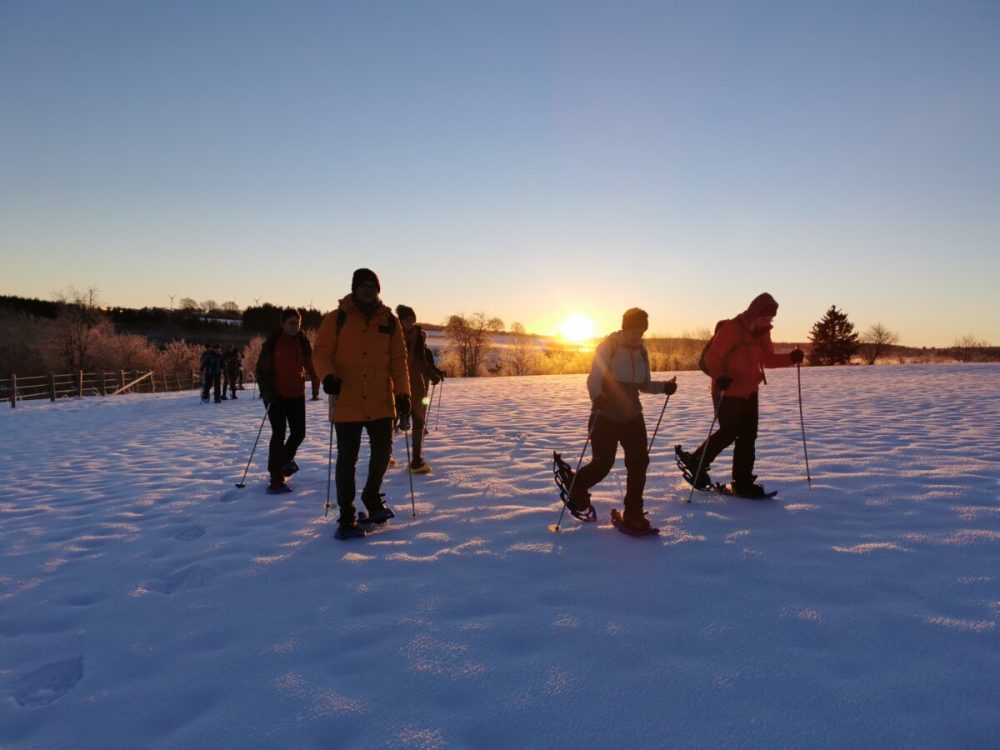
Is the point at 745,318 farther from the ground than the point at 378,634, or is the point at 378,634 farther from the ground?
the point at 745,318

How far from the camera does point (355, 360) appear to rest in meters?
4.30

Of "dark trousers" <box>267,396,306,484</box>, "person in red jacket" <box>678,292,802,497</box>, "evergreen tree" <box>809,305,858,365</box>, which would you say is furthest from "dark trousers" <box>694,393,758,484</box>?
"evergreen tree" <box>809,305,858,365</box>

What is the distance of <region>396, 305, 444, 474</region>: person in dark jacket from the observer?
6.48 meters

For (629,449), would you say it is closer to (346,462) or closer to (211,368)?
(346,462)

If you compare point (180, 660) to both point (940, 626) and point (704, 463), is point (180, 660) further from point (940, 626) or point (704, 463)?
point (704, 463)

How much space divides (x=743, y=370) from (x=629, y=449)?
1.65 m

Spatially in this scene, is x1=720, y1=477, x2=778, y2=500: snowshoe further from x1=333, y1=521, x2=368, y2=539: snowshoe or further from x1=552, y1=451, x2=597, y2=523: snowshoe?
x1=333, y1=521, x2=368, y2=539: snowshoe

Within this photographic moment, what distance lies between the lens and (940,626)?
2.72 metres

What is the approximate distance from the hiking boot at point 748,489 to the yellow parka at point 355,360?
11.6ft

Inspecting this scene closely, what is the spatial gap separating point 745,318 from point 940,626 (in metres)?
3.03

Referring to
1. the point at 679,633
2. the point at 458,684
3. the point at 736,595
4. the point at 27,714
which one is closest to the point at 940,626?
the point at 736,595

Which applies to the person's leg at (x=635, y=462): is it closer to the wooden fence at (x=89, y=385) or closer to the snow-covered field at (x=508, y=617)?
the snow-covered field at (x=508, y=617)

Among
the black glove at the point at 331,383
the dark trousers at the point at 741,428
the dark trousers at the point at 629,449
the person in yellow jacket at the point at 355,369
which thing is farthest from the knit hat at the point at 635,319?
the black glove at the point at 331,383

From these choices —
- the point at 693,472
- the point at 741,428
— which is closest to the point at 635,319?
the point at 741,428
